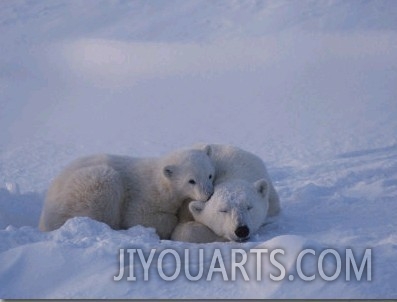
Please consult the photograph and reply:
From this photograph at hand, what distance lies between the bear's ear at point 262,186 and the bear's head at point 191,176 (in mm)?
386

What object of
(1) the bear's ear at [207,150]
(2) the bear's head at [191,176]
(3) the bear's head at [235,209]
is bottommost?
(3) the bear's head at [235,209]

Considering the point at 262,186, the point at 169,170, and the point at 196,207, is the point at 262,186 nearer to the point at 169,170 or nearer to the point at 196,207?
the point at 196,207

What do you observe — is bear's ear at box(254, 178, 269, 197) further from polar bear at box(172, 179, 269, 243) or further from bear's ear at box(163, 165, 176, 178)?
bear's ear at box(163, 165, 176, 178)

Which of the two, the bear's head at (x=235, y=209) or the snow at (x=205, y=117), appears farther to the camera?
the bear's head at (x=235, y=209)

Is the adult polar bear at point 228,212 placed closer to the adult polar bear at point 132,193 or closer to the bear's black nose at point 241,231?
the bear's black nose at point 241,231

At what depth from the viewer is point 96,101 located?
1567cm

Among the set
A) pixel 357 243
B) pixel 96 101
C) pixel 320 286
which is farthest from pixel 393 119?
pixel 320 286

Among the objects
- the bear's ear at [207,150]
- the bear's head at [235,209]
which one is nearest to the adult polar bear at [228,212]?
the bear's head at [235,209]

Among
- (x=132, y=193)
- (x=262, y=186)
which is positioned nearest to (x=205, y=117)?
(x=132, y=193)

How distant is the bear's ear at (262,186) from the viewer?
5.93 m

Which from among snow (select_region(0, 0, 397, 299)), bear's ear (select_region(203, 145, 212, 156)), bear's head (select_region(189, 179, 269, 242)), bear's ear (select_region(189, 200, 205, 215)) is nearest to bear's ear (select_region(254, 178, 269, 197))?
bear's head (select_region(189, 179, 269, 242))

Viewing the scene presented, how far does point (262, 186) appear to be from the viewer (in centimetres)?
595

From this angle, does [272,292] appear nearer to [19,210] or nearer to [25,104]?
[19,210]

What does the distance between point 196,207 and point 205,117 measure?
26.5ft
